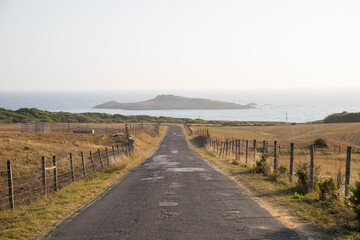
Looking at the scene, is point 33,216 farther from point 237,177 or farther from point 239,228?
point 237,177

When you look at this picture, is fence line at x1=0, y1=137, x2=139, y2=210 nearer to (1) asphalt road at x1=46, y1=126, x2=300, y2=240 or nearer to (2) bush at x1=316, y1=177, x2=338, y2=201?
(1) asphalt road at x1=46, y1=126, x2=300, y2=240

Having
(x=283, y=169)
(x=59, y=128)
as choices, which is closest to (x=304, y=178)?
(x=283, y=169)

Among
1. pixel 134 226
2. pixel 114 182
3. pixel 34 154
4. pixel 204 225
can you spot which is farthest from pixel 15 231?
pixel 34 154

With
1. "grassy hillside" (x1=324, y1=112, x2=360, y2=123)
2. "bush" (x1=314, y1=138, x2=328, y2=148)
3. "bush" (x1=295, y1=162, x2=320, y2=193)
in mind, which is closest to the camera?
"bush" (x1=295, y1=162, x2=320, y2=193)

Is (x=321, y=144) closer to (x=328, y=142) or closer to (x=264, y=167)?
(x=328, y=142)

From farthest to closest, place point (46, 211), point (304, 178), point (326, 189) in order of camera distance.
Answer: point (304, 178) < point (326, 189) < point (46, 211)

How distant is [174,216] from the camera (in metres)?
9.86

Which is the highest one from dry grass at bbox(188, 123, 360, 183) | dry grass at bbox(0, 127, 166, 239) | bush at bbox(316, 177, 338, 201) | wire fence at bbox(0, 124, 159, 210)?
bush at bbox(316, 177, 338, 201)

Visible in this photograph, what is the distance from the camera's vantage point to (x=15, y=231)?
8.99 meters

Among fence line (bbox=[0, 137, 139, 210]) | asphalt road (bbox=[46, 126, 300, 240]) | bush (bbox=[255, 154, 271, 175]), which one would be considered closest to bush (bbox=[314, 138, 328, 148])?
fence line (bbox=[0, 137, 139, 210])

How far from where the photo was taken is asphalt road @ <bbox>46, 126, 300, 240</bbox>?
8.30m

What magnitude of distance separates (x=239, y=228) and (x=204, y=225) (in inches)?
33.9

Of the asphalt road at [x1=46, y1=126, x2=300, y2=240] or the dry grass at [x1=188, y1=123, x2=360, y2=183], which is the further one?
the dry grass at [x1=188, y1=123, x2=360, y2=183]

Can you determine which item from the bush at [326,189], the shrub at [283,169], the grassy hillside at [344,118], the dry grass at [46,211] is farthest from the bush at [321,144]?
the grassy hillside at [344,118]
